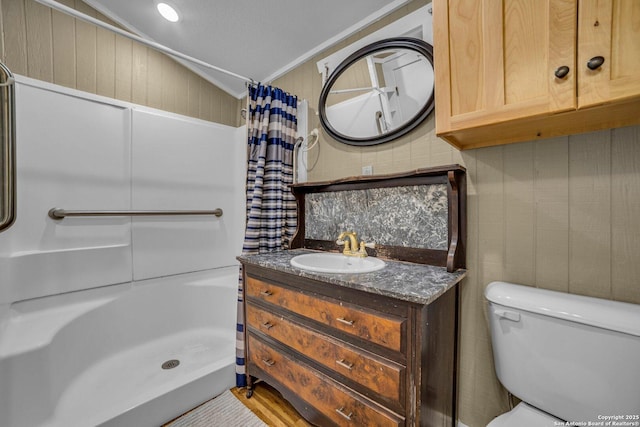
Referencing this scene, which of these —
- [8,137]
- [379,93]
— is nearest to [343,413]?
[379,93]

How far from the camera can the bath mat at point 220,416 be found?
1.33 metres

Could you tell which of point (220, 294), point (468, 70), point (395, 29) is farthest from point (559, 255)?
point (220, 294)

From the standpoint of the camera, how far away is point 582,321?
31.9 inches

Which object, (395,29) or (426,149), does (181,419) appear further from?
(395,29)

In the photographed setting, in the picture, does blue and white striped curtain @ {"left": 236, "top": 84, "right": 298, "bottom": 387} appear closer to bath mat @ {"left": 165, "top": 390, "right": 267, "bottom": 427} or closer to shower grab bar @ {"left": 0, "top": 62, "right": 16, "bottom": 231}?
bath mat @ {"left": 165, "top": 390, "right": 267, "bottom": 427}

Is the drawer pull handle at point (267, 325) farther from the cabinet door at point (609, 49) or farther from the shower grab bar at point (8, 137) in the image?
the cabinet door at point (609, 49)

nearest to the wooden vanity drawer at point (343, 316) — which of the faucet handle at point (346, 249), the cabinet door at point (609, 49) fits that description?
the faucet handle at point (346, 249)

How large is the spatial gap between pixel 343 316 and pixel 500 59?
1025 mm

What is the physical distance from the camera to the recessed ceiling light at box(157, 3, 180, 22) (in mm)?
1815

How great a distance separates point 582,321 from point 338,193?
119 cm

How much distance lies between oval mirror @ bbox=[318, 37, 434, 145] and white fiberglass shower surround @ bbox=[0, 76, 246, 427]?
1.21 metres

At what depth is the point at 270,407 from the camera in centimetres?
145

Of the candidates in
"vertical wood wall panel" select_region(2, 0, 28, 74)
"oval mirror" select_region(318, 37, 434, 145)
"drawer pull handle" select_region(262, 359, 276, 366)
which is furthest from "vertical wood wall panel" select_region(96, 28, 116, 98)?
"drawer pull handle" select_region(262, 359, 276, 366)

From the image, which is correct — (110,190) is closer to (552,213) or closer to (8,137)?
(8,137)
